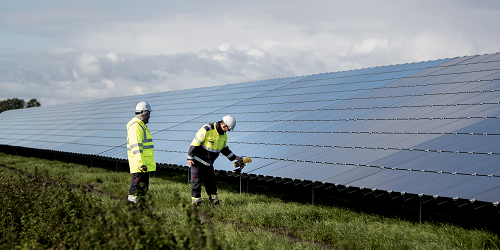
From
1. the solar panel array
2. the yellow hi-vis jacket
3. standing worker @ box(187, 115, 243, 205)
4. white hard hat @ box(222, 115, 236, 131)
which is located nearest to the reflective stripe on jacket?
standing worker @ box(187, 115, 243, 205)

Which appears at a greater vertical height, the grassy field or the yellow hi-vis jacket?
the yellow hi-vis jacket

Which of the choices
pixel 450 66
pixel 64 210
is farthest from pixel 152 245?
pixel 450 66

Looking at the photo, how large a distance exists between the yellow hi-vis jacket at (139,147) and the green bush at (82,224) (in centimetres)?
106

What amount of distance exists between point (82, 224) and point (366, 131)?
7.68 metres

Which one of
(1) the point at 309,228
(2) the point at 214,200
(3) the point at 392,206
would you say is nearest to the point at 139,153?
(2) the point at 214,200

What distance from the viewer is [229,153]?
34.6 ft

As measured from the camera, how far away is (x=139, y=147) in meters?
8.74

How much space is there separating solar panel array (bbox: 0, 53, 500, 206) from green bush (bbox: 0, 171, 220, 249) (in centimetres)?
377

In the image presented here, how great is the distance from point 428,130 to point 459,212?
6.57ft

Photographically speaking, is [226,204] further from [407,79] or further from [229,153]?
[407,79]

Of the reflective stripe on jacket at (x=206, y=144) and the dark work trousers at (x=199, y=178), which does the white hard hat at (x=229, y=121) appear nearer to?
the reflective stripe on jacket at (x=206, y=144)

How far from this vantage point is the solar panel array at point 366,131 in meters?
8.37

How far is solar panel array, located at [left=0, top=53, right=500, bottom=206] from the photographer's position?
27.5 feet

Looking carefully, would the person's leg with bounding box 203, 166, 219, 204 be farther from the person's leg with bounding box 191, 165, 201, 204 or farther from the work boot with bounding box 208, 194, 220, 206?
the person's leg with bounding box 191, 165, 201, 204
